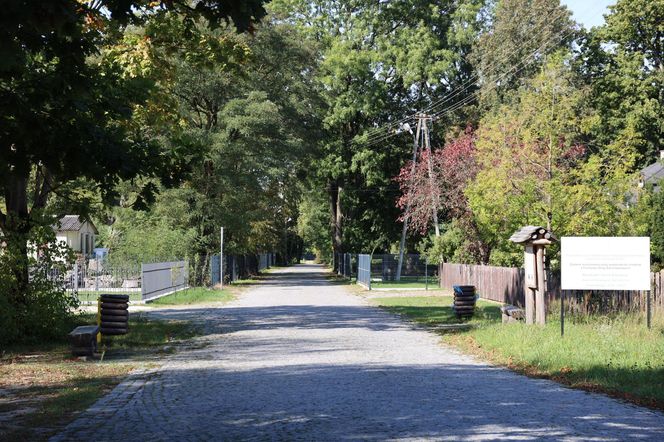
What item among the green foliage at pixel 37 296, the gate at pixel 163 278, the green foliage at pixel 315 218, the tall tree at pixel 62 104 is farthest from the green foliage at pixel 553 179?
the green foliage at pixel 315 218

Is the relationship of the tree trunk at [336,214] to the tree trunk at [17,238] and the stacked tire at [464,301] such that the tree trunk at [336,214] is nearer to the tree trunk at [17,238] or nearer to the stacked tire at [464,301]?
the stacked tire at [464,301]

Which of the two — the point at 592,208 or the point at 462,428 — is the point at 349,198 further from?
the point at 462,428

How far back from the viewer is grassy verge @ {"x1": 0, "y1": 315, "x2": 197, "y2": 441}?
870 centimetres

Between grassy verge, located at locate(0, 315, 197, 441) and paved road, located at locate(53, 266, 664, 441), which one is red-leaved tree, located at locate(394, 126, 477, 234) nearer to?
grassy verge, located at locate(0, 315, 197, 441)

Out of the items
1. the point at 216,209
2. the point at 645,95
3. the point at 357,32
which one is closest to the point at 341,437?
the point at 216,209

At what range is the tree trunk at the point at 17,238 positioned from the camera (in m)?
16.0

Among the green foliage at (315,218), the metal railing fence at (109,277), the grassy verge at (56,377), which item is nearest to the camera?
the grassy verge at (56,377)

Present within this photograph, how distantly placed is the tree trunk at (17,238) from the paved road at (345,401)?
4109 millimetres

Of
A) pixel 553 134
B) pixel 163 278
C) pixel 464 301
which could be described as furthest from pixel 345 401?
pixel 163 278

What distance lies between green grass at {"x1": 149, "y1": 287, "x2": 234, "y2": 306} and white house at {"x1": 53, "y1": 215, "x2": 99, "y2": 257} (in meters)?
27.2

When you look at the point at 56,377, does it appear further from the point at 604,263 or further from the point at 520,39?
the point at 520,39

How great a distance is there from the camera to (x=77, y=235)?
6706cm

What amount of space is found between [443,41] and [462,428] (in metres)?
52.6

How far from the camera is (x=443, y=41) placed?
57844 millimetres
